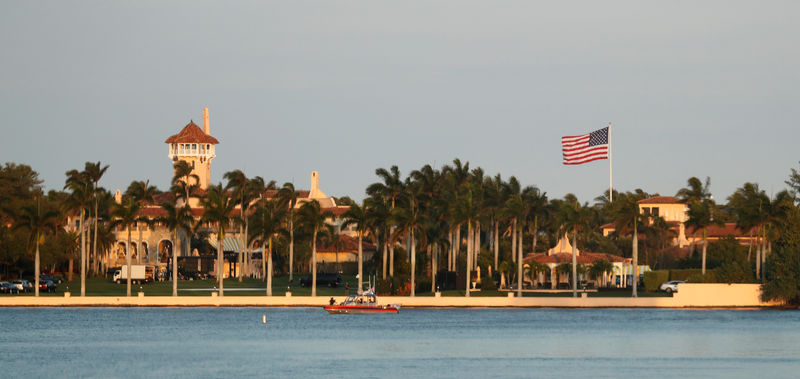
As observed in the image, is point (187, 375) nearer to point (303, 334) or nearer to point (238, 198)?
point (303, 334)

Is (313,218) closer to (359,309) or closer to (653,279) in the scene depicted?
(359,309)

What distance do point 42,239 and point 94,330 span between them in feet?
65.2

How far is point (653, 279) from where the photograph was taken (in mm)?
122312

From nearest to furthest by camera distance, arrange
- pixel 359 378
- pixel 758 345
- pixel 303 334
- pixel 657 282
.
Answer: pixel 359 378
pixel 758 345
pixel 303 334
pixel 657 282

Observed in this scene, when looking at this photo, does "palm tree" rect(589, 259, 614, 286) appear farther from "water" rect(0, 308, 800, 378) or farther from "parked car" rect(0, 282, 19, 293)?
"parked car" rect(0, 282, 19, 293)

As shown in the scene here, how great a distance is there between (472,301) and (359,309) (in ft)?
35.0

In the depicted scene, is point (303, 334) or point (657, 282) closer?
point (303, 334)

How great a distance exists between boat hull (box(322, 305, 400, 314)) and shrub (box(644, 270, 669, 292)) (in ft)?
90.9

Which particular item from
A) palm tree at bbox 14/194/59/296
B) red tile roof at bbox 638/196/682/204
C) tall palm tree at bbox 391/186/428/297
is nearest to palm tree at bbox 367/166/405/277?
tall palm tree at bbox 391/186/428/297

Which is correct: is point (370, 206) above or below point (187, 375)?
above

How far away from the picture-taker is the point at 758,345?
262ft

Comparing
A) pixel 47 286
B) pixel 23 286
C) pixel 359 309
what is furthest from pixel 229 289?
pixel 359 309

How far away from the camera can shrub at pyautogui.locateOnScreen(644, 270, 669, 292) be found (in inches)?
4811

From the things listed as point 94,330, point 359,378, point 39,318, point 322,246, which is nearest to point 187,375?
point 359,378
